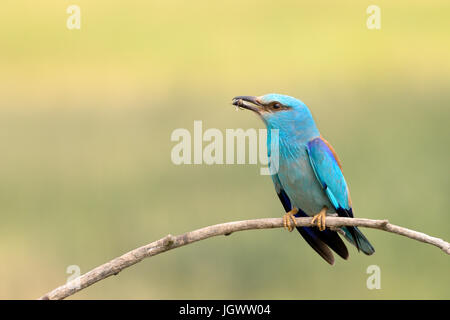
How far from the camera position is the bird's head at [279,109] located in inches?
167

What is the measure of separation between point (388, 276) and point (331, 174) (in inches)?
90.4

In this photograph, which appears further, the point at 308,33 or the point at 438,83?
the point at 308,33

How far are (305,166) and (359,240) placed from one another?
1.64 ft

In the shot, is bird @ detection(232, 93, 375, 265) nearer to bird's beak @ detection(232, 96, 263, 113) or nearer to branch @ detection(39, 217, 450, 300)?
bird's beak @ detection(232, 96, 263, 113)

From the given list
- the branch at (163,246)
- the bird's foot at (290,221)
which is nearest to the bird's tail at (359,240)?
the bird's foot at (290,221)

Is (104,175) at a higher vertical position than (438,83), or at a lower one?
lower

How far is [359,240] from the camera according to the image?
421 cm

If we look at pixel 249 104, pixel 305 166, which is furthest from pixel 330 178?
pixel 249 104

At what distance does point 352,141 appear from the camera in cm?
788

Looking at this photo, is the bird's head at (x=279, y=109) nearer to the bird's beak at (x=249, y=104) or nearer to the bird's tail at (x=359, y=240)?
the bird's beak at (x=249, y=104)

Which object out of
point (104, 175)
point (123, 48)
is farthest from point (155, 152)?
point (123, 48)

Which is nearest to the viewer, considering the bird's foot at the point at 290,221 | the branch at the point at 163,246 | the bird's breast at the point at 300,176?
the branch at the point at 163,246

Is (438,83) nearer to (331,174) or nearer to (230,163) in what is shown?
(230,163)

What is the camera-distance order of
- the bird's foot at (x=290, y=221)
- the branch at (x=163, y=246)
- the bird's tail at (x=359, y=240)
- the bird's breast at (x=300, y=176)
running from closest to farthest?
1. the branch at (x=163, y=246)
2. the bird's foot at (x=290, y=221)
3. the bird's tail at (x=359, y=240)
4. the bird's breast at (x=300, y=176)
